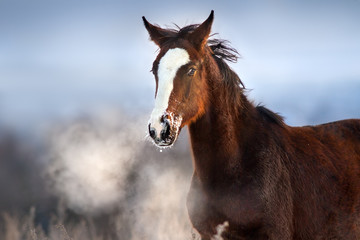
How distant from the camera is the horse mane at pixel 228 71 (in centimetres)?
500

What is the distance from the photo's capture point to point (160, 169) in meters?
17.1

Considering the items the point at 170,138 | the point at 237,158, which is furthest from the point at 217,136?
the point at 170,138

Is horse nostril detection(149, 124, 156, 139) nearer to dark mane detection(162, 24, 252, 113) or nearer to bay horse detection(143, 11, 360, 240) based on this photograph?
bay horse detection(143, 11, 360, 240)

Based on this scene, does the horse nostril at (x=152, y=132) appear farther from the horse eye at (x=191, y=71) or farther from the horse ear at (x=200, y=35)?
the horse ear at (x=200, y=35)

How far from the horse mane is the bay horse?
0.04ft

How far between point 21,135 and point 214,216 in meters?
26.6

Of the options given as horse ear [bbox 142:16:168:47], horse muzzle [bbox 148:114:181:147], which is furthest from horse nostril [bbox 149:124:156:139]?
horse ear [bbox 142:16:168:47]

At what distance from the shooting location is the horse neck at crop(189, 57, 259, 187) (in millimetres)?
4805

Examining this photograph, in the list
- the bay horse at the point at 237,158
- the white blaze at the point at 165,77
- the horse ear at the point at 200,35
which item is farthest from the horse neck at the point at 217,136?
the white blaze at the point at 165,77

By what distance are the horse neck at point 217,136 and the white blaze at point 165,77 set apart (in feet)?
1.72

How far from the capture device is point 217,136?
484 centimetres

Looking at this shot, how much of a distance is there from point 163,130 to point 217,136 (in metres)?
0.90

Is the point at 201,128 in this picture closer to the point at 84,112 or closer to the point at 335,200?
the point at 335,200

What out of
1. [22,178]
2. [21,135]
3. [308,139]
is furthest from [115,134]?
[308,139]
